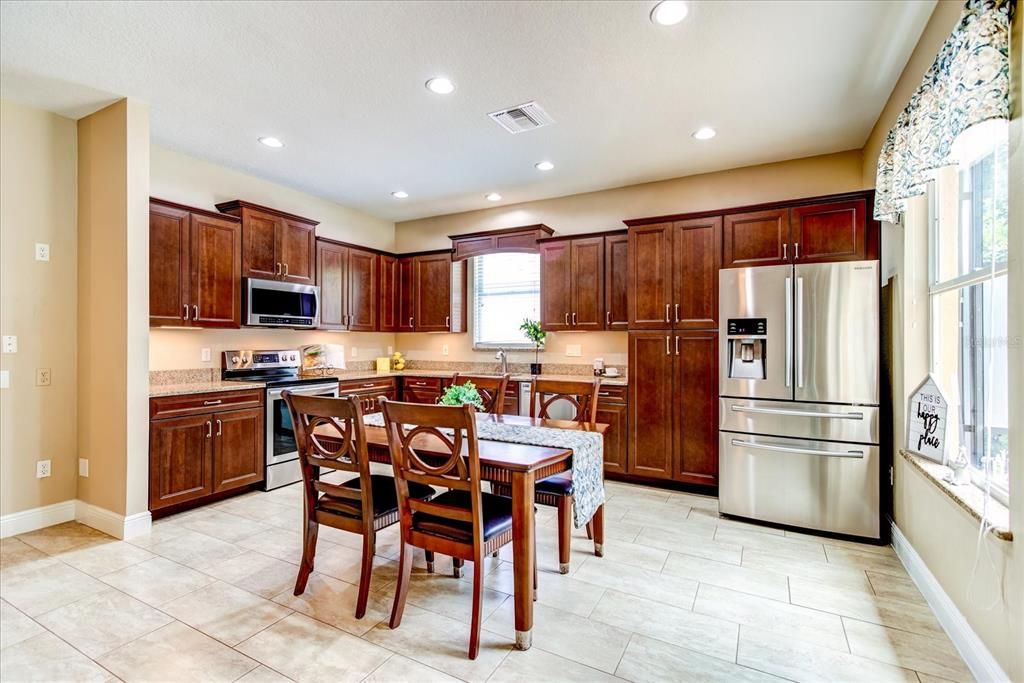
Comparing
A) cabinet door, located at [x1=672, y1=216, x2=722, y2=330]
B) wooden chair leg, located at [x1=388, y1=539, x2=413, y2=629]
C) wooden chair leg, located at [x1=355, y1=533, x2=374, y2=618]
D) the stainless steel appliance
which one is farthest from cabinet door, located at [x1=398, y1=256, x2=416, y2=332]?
wooden chair leg, located at [x1=388, y1=539, x2=413, y2=629]

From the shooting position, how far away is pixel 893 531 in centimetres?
304

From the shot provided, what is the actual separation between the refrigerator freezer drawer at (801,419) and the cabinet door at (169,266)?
14.0 ft

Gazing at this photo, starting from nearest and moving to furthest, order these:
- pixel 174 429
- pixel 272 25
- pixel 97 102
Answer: pixel 272 25
pixel 97 102
pixel 174 429

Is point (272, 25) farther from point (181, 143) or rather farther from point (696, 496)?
point (696, 496)

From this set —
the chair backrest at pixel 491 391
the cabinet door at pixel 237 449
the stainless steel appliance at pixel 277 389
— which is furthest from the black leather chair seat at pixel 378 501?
the cabinet door at pixel 237 449

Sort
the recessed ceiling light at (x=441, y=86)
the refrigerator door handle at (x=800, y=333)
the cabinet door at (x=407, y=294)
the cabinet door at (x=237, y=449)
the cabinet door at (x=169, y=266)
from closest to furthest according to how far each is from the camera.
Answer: the recessed ceiling light at (x=441, y=86) < the refrigerator door handle at (x=800, y=333) < the cabinet door at (x=169, y=266) < the cabinet door at (x=237, y=449) < the cabinet door at (x=407, y=294)

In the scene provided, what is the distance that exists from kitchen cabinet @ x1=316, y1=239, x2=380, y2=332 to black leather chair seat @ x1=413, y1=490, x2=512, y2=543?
343 centimetres

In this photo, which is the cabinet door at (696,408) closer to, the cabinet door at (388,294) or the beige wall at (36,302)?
the cabinet door at (388,294)

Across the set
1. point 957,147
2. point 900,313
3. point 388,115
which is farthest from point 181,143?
point 900,313

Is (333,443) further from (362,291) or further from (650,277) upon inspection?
(362,291)

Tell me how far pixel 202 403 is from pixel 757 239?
4.48 meters

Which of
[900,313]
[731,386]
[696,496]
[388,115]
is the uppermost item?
[388,115]

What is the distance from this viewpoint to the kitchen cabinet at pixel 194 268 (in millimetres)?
3695

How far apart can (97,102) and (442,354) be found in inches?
153
